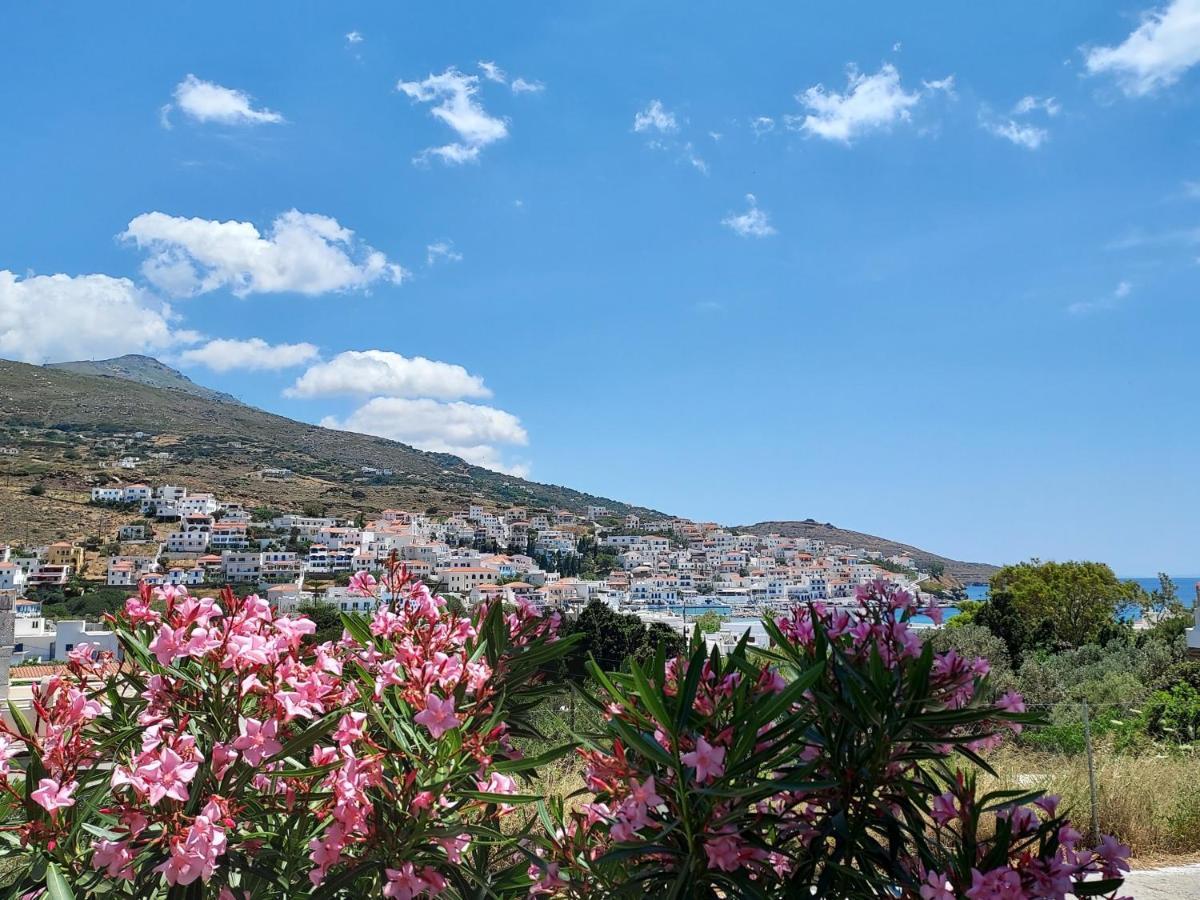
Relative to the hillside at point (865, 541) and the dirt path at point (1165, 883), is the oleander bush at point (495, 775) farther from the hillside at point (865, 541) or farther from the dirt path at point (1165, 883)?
the hillside at point (865, 541)

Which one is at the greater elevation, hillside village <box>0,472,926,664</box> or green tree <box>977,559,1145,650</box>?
green tree <box>977,559,1145,650</box>

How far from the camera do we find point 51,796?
122 cm

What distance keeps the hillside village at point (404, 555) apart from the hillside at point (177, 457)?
9.76 ft

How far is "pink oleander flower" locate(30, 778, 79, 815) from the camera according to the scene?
3.97 ft

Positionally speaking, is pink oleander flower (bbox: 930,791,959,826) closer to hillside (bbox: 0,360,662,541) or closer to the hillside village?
the hillside village

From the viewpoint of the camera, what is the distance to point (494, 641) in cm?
152

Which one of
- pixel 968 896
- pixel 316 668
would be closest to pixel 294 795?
pixel 316 668

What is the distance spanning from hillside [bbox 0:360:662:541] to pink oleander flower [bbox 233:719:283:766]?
209 feet

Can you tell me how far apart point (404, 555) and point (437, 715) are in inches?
1487

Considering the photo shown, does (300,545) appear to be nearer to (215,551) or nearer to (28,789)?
(215,551)

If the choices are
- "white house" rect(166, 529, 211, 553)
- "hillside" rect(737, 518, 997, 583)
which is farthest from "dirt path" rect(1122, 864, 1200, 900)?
"hillside" rect(737, 518, 997, 583)

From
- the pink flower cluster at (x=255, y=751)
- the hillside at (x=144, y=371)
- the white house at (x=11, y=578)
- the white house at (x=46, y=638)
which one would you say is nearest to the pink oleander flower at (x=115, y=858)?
the pink flower cluster at (x=255, y=751)

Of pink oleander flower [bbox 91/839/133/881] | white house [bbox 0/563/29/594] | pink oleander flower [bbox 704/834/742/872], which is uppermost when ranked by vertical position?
pink oleander flower [bbox 704/834/742/872]

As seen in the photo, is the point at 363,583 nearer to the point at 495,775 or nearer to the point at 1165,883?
the point at 495,775
